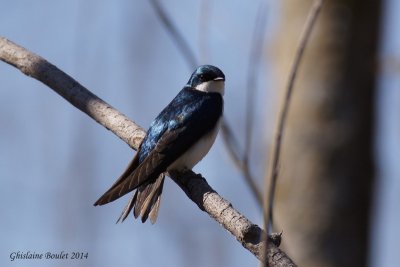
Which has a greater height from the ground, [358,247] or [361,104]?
[361,104]

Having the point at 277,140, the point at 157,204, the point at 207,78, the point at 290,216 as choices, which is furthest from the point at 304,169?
the point at 277,140

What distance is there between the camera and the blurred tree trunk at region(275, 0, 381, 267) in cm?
322

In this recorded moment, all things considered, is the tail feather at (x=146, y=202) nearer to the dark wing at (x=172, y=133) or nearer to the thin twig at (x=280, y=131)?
the dark wing at (x=172, y=133)

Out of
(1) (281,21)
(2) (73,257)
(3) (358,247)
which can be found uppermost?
(1) (281,21)

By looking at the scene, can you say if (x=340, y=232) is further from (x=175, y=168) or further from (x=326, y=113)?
(x=175, y=168)

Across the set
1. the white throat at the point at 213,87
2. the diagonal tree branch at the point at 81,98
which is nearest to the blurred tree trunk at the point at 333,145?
the white throat at the point at 213,87

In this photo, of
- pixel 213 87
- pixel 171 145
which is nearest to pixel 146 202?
pixel 171 145

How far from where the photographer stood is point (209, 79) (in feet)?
11.0

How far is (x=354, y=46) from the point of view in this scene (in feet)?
11.5

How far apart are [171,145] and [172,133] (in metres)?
0.07

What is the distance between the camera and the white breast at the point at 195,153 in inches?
113

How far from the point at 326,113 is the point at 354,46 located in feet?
1.09

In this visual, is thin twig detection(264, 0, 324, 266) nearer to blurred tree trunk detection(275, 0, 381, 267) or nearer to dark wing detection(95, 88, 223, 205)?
dark wing detection(95, 88, 223, 205)

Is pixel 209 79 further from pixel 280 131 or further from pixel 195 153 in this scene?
pixel 280 131
